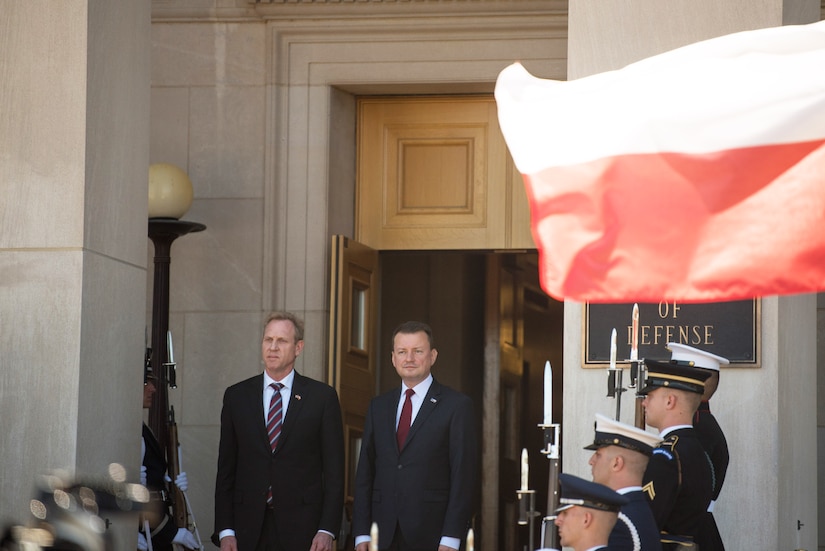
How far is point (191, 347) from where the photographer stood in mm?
10641

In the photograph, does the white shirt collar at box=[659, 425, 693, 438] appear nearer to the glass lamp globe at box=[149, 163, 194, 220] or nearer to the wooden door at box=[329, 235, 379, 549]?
the wooden door at box=[329, 235, 379, 549]

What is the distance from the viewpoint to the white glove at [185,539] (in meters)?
8.19

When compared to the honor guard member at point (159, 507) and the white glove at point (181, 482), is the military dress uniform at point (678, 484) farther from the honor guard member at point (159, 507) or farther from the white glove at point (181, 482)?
the white glove at point (181, 482)

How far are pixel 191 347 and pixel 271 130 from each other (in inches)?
69.1

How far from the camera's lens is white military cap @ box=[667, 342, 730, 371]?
6680 mm

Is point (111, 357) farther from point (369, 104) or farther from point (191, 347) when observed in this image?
point (369, 104)

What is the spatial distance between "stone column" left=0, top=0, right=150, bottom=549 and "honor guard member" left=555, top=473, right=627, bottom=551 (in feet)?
8.52

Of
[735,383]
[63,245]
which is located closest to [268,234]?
[63,245]

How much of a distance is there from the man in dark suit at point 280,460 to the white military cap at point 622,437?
8.06 ft

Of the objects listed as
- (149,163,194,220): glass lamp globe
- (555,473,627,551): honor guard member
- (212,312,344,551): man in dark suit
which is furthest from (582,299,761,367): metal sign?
(149,163,194,220): glass lamp globe

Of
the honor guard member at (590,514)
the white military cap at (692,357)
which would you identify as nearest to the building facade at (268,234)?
the white military cap at (692,357)

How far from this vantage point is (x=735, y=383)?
23.2ft

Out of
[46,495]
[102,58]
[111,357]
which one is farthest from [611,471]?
[102,58]

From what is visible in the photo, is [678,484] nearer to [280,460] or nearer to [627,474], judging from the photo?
[627,474]
